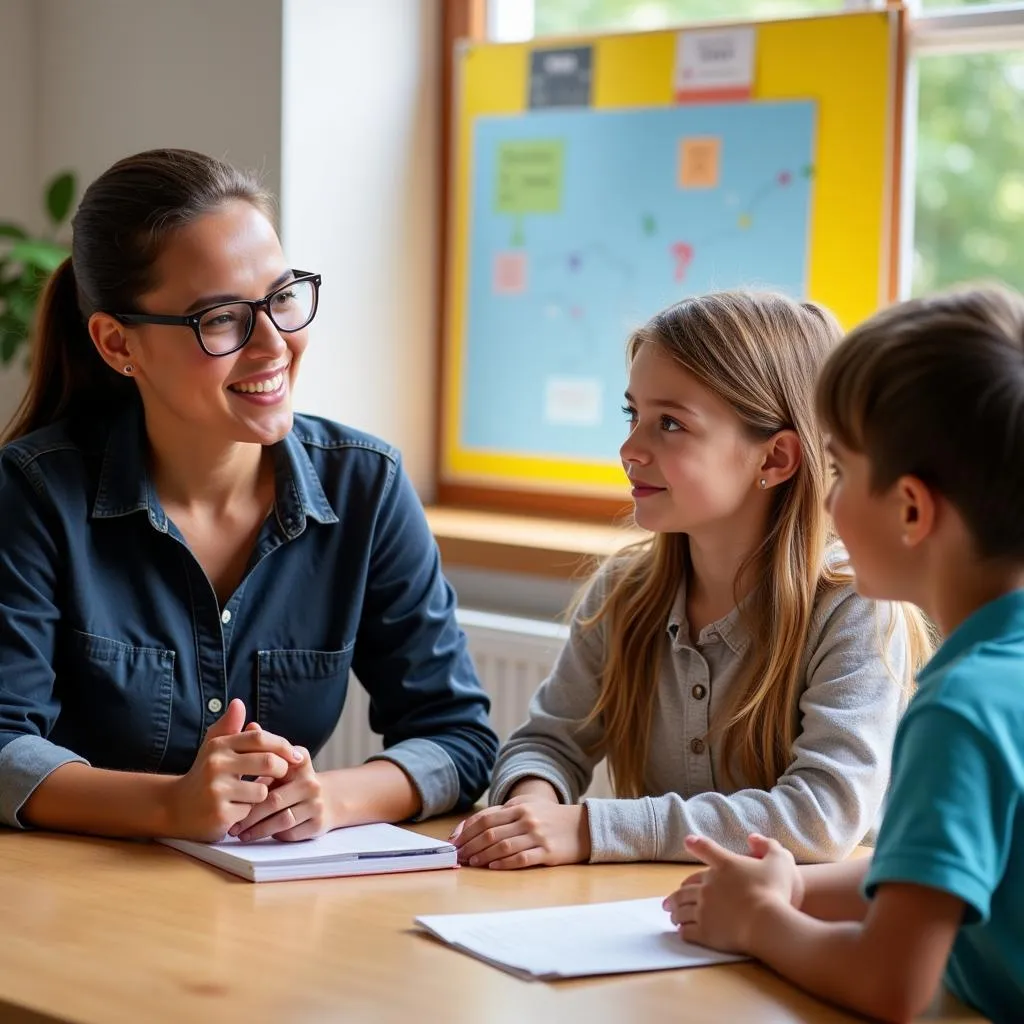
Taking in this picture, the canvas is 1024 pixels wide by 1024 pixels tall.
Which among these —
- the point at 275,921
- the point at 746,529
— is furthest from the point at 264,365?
the point at 275,921

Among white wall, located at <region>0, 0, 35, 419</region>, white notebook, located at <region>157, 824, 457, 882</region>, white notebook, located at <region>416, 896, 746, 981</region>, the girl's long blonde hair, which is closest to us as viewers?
white notebook, located at <region>416, 896, 746, 981</region>

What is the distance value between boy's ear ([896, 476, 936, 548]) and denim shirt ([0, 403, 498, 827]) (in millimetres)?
705

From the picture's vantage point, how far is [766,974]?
1157 mm

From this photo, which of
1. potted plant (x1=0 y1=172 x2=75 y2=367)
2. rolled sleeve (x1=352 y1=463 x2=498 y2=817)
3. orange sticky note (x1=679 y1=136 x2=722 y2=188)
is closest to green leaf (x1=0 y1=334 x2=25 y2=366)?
potted plant (x1=0 y1=172 x2=75 y2=367)

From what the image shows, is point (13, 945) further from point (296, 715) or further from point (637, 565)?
point (637, 565)

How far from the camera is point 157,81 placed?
3.02m

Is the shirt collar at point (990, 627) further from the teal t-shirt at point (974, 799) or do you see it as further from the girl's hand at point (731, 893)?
the girl's hand at point (731, 893)

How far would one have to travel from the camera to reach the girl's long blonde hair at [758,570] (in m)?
1.60

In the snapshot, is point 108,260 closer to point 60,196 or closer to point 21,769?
point 21,769

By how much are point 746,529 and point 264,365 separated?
575mm

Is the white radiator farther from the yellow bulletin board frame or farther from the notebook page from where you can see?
the notebook page

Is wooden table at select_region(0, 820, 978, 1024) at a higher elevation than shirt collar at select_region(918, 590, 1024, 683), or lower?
lower

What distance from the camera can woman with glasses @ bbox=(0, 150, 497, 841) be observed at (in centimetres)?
166

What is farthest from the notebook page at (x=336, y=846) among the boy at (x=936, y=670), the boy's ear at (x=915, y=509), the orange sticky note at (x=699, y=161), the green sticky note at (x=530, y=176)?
the green sticky note at (x=530, y=176)
